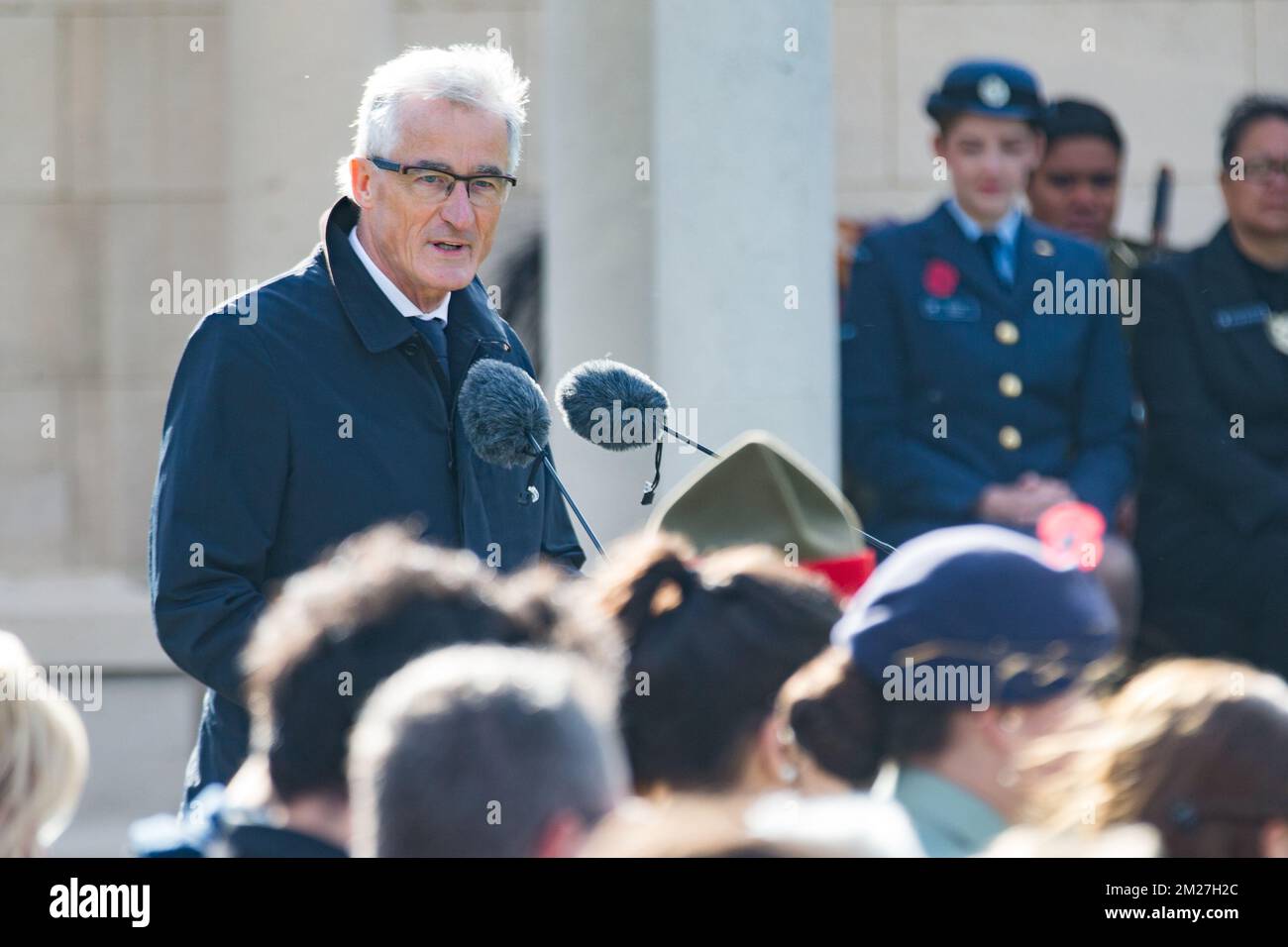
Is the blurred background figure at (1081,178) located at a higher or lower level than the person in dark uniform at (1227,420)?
higher

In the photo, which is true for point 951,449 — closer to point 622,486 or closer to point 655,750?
point 622,486

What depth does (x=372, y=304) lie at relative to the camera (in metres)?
3.49

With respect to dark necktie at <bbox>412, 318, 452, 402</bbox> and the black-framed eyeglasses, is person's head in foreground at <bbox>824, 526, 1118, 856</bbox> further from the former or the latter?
the black-framed eyeglasses

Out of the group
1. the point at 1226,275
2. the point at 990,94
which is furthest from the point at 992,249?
the point at 1226,275

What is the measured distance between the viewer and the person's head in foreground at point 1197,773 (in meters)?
2.38

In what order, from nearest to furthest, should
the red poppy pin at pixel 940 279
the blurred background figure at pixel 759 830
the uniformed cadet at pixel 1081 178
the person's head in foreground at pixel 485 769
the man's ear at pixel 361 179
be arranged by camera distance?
the blurred background figure at pixel 759 830 → the person's head in foreground at pixel 485 769 → the man's ear at pixel 361 179 → the red poppy pin at pixel 940 279 → the uniformed cadet at pixel 1081 178

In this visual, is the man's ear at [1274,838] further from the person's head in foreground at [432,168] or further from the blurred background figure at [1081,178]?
the blurred background figure at [1081,178]

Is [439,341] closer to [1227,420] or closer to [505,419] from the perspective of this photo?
[505,419]

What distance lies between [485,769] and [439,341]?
164cm

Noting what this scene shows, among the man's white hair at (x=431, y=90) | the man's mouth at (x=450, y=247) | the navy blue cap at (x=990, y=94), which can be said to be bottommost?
the man's mouth at (x=450, y=247)

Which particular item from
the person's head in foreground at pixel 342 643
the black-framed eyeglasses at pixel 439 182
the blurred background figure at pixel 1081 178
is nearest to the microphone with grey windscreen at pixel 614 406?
the black-framed eyeglasses at pixel 439 182

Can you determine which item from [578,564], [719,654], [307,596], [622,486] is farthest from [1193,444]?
[307,596]
